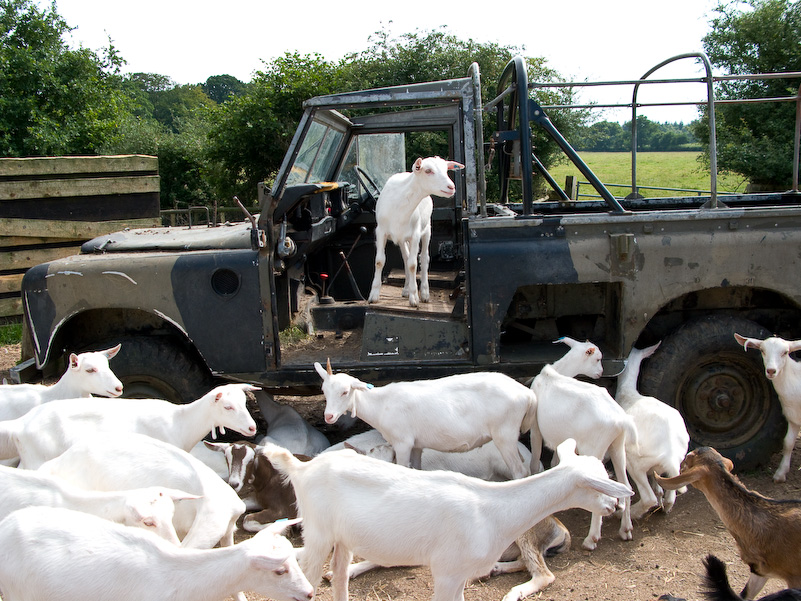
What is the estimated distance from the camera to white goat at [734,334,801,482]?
4.79 meters

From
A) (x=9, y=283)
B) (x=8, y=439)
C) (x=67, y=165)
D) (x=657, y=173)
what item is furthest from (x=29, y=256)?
(x=657, y=173)

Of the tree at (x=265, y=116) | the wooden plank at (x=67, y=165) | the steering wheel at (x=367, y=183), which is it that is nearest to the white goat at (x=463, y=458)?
the steering wheel at (x=367, y=183)

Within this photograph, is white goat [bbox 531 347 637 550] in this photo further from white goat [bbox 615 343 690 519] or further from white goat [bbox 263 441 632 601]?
white goat [bbox 263 441 632 601]

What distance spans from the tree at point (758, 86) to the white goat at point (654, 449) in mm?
12292

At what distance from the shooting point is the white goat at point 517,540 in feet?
12.8

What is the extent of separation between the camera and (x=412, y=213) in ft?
18.7

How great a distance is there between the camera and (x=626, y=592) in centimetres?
380

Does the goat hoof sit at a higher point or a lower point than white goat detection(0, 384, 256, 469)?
lower

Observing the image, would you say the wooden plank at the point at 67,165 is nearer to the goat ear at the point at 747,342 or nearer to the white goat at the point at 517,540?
the white goat at the point at 517,540

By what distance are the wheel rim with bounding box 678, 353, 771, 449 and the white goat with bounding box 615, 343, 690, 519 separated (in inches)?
24.8

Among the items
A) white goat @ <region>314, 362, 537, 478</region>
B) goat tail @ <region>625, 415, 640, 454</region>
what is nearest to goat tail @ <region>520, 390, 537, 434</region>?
white goat @ <region>314, 362, 537, 478</region>

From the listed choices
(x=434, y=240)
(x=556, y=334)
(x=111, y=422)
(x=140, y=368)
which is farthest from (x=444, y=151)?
(x=111, y=422)

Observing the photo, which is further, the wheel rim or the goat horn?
the wheel rim

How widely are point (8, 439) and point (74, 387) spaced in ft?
1.99
